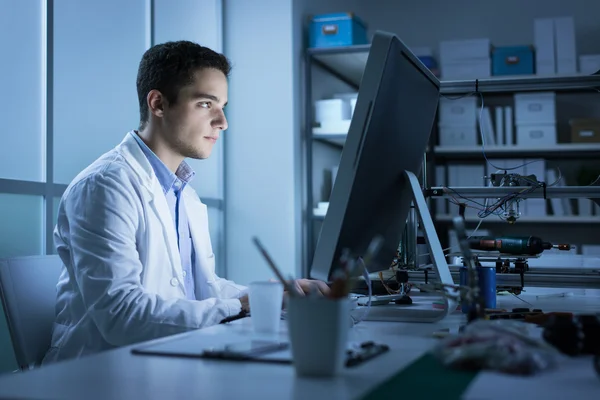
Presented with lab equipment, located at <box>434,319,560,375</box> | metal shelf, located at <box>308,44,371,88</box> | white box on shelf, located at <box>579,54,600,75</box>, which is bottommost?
lab equipment, located at <box>434,319,560,375</box>

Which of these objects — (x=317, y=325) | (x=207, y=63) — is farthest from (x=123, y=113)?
(x=317, y=325)

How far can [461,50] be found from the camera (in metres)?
3.94

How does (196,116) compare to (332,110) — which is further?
(332,110)

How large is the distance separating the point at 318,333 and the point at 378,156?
498 millimetres

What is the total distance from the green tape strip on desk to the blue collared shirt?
104 centimetres

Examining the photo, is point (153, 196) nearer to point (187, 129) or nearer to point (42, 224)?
point (187, 129)

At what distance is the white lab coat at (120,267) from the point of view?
4.47ft

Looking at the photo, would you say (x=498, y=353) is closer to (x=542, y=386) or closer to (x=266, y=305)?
(x=542, y=386)

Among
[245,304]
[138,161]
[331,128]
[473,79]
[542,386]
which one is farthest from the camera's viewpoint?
[331,128]

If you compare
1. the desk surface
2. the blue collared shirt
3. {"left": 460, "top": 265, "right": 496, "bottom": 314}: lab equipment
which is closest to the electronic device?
{"left": 460, "top": 265, "right": 496, "bottom": 314}: lab equipment

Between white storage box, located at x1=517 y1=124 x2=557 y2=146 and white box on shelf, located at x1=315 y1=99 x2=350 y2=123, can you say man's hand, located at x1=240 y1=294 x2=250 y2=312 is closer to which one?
white box on shelf, located at x1=315 y1=99 x2=350 y2=123

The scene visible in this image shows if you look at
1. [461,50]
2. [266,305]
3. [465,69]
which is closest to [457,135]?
[465,69]

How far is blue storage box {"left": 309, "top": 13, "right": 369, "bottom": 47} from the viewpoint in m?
3.71

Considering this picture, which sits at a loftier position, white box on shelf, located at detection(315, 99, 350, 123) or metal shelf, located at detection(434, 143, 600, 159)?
white box on shelf, located at detection(315, 99, 350, 123)
